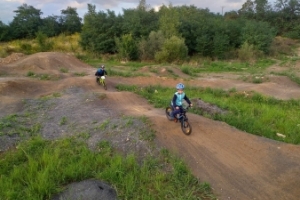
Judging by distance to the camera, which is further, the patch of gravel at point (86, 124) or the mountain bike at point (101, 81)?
the mountain bike at point (101, 81)

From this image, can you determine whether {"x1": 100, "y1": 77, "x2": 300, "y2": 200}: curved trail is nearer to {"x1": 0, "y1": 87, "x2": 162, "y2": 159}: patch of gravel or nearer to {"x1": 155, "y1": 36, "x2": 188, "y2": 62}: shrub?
{"x1": 0, "y1": 87, "x2": 162, "y2": 159}: patch of gravel

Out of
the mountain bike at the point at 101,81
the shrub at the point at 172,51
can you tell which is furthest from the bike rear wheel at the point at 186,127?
the shrub at the point at 172,51

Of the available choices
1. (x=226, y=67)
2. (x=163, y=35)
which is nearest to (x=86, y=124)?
(x=226, y=67)

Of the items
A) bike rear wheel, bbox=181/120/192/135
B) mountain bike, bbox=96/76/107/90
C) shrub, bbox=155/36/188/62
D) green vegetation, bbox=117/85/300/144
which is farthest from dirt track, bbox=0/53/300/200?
shrub, bbox=155/36/188/62

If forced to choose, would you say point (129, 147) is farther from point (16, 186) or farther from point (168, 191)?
point (16, 186)

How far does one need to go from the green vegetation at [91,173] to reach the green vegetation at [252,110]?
421cm

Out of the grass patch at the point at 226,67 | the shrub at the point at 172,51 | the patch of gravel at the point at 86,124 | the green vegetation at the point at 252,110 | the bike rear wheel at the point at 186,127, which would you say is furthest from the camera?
the shrub at the point at 172,51

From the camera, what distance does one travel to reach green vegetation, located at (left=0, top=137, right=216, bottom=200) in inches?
213

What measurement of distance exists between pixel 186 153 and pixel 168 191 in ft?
5.06

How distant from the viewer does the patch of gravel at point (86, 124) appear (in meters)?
7.20

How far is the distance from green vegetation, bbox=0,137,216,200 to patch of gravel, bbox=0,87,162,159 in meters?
0.44

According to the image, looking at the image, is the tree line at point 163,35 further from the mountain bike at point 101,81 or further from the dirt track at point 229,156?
the dirt track at point 229,156

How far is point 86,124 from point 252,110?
6964 millimetres

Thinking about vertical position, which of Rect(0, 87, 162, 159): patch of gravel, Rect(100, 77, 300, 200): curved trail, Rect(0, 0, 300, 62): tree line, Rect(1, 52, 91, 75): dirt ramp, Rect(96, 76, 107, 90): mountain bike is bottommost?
Rect(100, 77, 300, 200): curved trail
